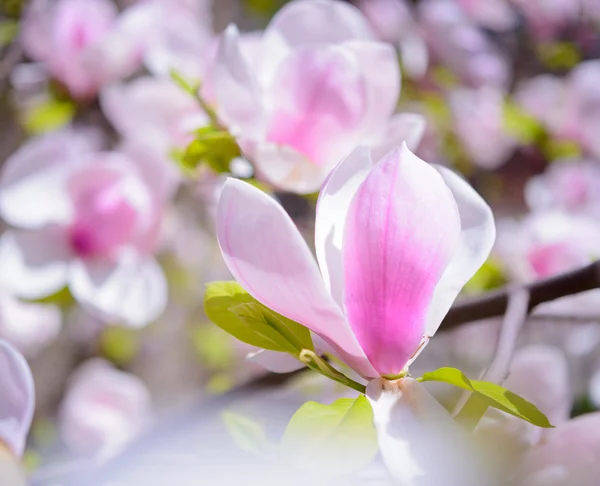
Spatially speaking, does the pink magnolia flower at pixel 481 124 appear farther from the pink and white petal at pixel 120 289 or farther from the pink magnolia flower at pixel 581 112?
the pink and white petal at pixel 120 289

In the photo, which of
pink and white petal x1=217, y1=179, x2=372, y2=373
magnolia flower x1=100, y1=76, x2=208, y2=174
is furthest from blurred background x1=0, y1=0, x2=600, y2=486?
pink and white petal x1=217, y1=179, x2=372, y2=373

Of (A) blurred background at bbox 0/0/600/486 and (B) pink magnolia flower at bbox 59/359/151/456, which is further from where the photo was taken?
(B) pink magnolia flower at bbox 59/359/151/456

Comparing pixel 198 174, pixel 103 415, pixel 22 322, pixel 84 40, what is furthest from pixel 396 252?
pixel 22 322

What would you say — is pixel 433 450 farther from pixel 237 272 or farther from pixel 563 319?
pixel 563 319

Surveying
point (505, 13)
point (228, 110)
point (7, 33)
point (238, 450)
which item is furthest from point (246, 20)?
point (238, 450)

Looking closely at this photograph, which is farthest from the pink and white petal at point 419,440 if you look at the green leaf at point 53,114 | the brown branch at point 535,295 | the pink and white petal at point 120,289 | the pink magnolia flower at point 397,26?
the pink magnolia flower at point 397,26

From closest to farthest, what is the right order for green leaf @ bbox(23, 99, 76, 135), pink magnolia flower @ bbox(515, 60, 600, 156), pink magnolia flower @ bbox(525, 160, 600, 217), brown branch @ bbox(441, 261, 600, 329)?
brown branch @ bbox(441, 261, 600, 329) < green leaf @ bbox(23, 99, 76, 135) < pink magnolia flower @ bbox(525, 160, 600, 217) < pink magnolia flower @ bbox(515, 60, 600, 156)

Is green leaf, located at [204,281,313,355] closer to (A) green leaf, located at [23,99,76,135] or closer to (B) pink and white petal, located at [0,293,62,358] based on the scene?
(A) green leaf, located at [23,99,76,135]
